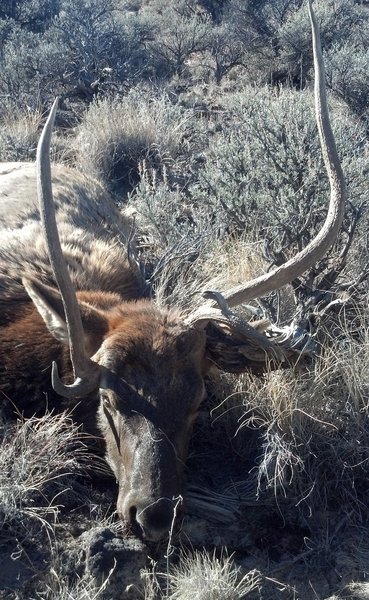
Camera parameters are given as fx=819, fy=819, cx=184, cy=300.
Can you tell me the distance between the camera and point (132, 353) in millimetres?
3836

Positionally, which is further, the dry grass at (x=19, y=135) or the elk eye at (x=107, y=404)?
the dry grass at (x=19, y=135)

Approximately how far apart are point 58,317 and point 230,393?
1.21m

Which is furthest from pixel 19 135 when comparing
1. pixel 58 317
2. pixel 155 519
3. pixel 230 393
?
pixel 155 519

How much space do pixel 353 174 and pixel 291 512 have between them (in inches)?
119

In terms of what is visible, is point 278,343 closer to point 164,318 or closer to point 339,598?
point 164,318

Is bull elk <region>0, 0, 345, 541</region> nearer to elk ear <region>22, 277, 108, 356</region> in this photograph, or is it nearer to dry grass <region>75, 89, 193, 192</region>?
elk ear <region>22, 277, 108, 356</region>

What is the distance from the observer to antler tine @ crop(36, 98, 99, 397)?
3460 mm

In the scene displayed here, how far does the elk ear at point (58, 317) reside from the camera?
4.00 meters

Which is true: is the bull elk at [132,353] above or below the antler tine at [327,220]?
below

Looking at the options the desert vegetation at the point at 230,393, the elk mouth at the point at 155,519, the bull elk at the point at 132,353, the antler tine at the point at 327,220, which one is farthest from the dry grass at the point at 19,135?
the elk mouth at the point at 155,519

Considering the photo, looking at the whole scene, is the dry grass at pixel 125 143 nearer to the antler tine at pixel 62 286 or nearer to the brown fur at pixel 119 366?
the brown fur at pixel 119 366

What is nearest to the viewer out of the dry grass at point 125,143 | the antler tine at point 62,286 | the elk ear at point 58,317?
the antler tine at point 62,286

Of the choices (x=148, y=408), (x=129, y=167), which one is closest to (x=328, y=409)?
(x=148, y=408)

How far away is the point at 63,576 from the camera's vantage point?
360 cm
